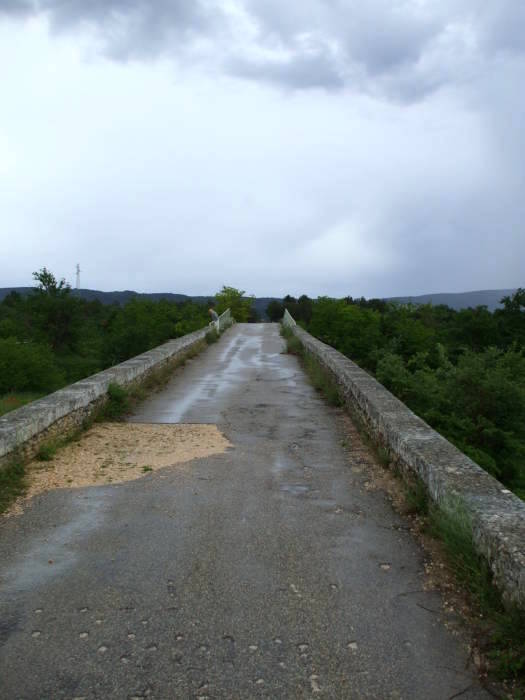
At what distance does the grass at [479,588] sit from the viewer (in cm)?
262

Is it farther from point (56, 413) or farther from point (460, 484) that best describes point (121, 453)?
point (460, 484)

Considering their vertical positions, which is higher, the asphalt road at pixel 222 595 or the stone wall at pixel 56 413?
the stone wall at pixel 56 413

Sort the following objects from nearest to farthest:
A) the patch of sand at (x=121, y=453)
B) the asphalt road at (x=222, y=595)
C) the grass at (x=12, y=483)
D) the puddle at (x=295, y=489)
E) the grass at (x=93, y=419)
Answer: the asphalt road at (x=222, y=595), the grass at (x=12, y=483), the grass at (x=93, y=419), the puddle at (x=295, y=489), the patch of sand at (x=121, y=453)

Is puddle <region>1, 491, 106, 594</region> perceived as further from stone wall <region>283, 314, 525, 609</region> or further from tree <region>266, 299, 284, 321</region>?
tree <region>266, 299, 284, 321</region>

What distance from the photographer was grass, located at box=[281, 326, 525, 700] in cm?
262

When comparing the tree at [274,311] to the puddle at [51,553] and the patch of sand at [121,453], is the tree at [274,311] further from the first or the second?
the puddle at [51,553]

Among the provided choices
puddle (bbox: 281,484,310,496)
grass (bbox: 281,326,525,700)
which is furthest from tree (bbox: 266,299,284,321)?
grass (bbox: 281,326,525,700)

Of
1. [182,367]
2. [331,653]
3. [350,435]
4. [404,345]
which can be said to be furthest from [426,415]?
[404,345]

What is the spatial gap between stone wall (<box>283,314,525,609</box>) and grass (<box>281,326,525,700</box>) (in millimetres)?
59

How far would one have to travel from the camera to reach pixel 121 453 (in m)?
6.51

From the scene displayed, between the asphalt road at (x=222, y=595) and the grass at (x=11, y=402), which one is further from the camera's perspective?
the grass at (x=11, y=402)

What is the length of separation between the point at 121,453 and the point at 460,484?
379 centimetres

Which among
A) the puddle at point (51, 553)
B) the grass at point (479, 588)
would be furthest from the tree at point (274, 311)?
the grass at point (479, 588)

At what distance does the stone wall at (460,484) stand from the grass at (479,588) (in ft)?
0.19
